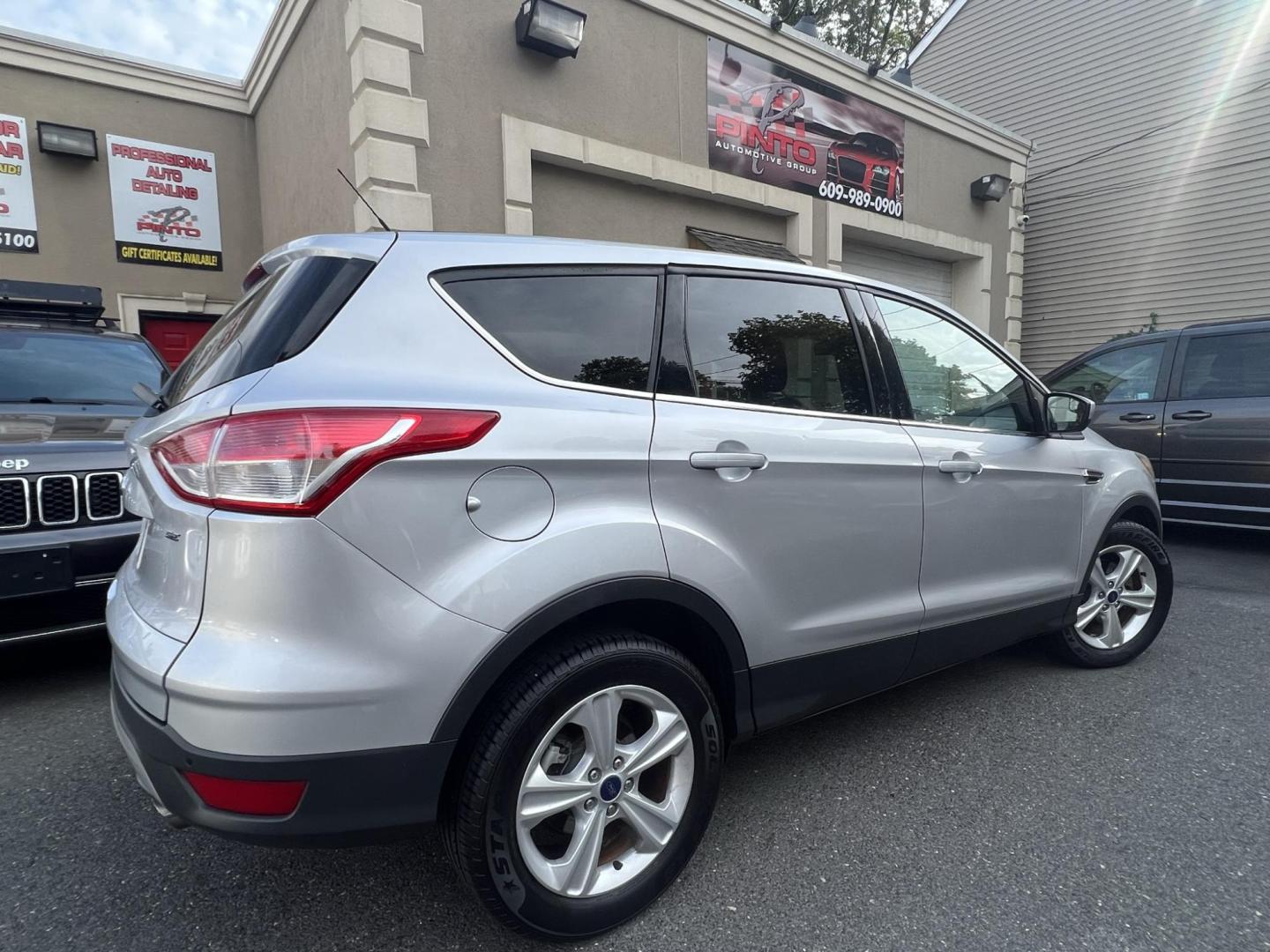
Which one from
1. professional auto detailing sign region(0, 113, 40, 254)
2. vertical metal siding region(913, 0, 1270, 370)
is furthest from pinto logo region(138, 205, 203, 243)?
vertical metal siding region(913, 0, 1270, 370)

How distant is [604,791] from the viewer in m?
1.77

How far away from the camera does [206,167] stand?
9.20 meters

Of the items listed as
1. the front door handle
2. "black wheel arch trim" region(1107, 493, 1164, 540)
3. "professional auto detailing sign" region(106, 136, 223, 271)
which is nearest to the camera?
the front door handle

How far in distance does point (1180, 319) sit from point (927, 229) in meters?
4.49

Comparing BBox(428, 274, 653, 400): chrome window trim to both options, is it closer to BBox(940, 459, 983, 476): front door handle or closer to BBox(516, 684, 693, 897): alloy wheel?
BBox(516, 684, 693, 897): alloy wheel

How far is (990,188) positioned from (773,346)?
34.5 feet

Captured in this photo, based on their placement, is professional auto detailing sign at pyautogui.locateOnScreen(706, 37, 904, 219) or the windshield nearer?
the windshield

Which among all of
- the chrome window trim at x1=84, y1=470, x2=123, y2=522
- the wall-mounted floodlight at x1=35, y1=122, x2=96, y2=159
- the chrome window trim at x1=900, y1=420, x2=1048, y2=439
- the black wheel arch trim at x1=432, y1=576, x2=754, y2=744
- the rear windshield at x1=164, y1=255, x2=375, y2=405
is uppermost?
the wall-mounted floodlight at x1=35, y1=122, x2=96, y2=159

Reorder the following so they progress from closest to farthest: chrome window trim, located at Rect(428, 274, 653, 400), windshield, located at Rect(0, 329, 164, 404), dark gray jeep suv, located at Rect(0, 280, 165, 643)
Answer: chrome window trim, located at Rect(428, 274, 653, 400), dark gray jeep suv, located at Rect(0, 280, 165, 643), windshield, located at Rect(0, 329, 164, 404)

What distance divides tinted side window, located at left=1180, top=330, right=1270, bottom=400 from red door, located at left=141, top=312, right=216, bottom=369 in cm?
1009

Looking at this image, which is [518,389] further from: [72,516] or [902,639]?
[72,516]

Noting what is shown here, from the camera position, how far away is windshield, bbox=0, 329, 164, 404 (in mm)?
3953

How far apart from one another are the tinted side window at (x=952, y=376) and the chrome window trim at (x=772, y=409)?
26 cm

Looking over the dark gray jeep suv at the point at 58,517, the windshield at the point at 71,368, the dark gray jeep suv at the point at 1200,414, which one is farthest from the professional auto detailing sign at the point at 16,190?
the dark gray jeep suv at the point at 1200,414
